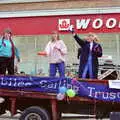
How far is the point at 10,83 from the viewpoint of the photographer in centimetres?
1144

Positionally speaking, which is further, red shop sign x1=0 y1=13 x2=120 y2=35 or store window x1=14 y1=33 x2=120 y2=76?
red shop sign x1=0 y1=13 x2=120 y2=35

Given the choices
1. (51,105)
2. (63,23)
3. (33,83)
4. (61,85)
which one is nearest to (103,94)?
(61,85)

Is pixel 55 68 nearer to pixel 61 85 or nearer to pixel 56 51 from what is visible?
pixel 56 51

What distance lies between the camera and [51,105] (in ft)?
36.6

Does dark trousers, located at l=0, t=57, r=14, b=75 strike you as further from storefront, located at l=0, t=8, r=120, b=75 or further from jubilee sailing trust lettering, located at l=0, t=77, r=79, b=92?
storefront, located at l=0, t=8, r=120, b=75

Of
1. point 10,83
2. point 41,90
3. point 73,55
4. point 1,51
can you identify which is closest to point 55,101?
point 41,90

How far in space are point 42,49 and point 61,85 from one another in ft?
54.6

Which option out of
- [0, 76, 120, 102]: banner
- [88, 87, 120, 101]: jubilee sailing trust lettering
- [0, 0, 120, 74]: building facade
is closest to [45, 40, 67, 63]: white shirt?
[0, 76, 120, 102]: banner

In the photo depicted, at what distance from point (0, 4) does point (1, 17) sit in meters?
0.71

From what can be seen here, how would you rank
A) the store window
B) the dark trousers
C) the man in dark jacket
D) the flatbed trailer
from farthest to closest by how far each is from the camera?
the store window
the dark trousers
the man in dark jacket
the flatbed trailer

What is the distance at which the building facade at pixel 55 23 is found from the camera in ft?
86.7

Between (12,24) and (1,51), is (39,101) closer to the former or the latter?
(1,51)

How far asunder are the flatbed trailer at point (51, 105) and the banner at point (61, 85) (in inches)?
2.5

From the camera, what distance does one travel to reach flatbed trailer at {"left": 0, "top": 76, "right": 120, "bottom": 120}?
10844 mm
